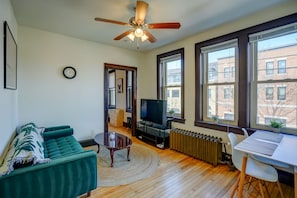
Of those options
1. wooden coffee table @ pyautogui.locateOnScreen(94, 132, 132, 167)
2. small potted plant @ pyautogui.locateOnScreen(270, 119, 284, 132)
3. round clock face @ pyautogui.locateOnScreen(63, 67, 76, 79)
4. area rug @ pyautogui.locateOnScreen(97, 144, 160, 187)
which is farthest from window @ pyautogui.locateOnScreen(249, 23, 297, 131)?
round clock face @ pyautogui.locateOnScreen(63, 67, 76, 79)

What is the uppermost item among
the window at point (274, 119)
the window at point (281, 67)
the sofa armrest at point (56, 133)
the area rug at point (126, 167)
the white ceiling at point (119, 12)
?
the white ceiling at point (119, 12)

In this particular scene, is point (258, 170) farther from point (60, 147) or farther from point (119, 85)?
point (119, 85)

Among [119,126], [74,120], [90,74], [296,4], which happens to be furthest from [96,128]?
[296,4]

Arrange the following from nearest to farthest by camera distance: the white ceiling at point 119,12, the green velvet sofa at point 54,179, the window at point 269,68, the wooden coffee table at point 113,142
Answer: the green velvet sofa at point 54,179, the white ceiling at point 119,12, the window at point 269,68, the wooden coffee table at point 113,142

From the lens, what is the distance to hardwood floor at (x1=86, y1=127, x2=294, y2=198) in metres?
2.10

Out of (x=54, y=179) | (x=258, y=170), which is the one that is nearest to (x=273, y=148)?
(x=258, y=170)

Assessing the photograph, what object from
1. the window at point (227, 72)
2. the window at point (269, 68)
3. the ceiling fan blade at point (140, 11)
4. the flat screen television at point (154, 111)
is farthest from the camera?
the flat screen television at point (154, 111)

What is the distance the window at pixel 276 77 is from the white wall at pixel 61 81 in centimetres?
336

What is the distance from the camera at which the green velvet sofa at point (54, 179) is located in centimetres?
146

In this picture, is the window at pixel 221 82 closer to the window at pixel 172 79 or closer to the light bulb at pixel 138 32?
the window at pixel 172 79

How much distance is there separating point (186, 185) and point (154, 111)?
2.02 metres

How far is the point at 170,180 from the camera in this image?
243 cm

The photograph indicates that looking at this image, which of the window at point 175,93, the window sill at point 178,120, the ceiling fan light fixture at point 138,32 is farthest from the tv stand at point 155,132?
the ceiling fan light fixture at point 138,32

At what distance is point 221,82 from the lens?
3209 millimetres
